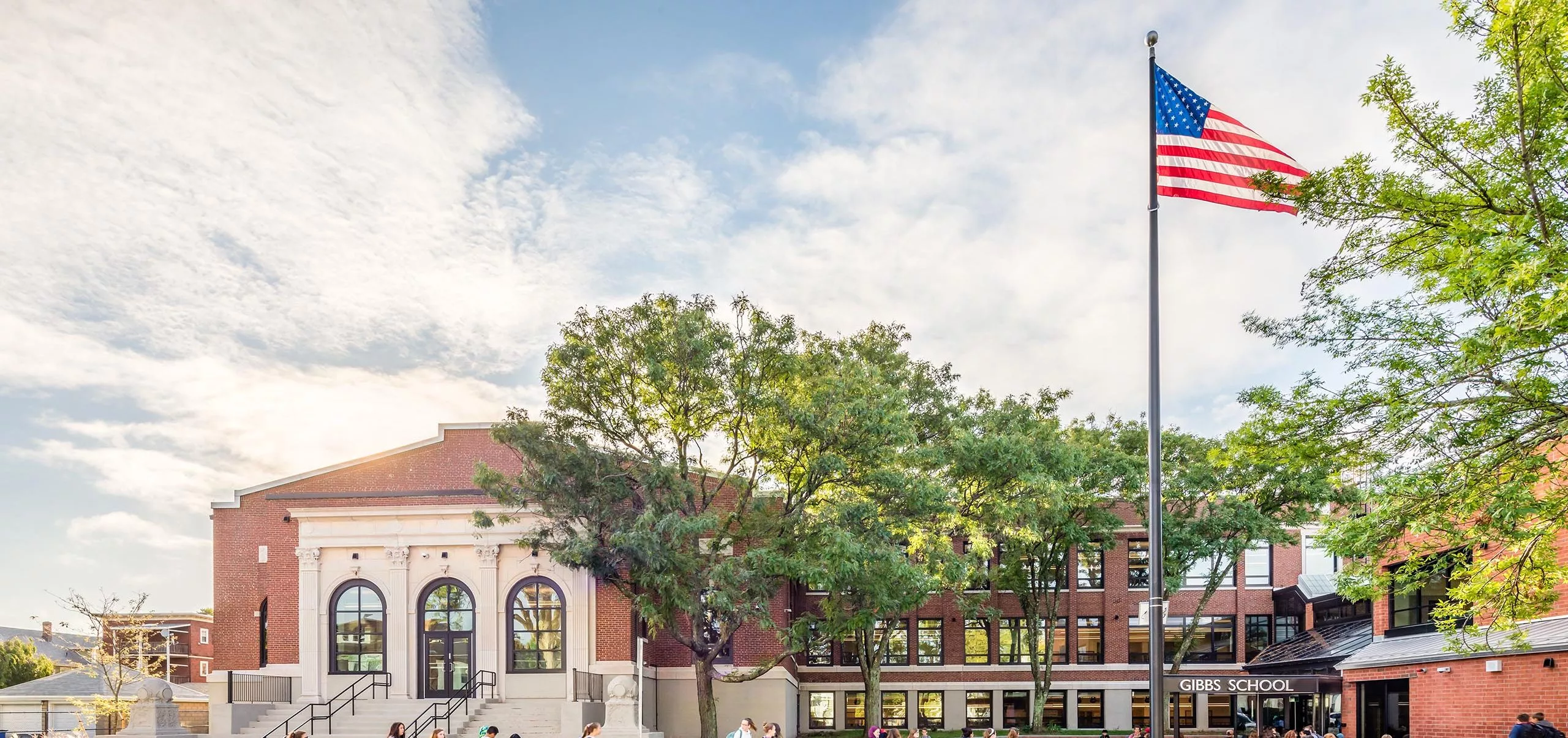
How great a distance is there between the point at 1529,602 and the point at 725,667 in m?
25.0

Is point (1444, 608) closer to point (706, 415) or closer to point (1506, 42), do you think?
point (1506, 42)

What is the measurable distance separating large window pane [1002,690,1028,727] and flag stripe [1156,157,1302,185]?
37008mm

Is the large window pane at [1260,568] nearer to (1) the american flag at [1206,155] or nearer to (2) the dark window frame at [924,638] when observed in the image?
(2) the dark window frame at [924,638]

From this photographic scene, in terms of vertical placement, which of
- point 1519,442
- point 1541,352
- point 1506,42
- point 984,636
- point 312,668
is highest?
point 1506,42

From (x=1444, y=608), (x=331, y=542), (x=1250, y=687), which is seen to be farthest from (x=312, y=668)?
(x=1444, y=608)

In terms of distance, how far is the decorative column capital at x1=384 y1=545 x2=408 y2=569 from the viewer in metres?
31.7

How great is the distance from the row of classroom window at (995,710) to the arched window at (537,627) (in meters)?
17.9

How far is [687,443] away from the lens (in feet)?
94.7

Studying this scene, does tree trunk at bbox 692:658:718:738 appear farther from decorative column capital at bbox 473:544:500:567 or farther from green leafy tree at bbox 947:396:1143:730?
green leafy tree at bbox 947:396:1143:730

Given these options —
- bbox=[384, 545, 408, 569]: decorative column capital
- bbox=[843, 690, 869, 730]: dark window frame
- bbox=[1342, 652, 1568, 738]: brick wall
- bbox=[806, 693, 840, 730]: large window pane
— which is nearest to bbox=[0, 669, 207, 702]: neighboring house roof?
bbox=[384, 545, 408, 569]: decorative column capital

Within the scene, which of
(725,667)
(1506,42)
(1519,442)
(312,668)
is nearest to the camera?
(1506,42)

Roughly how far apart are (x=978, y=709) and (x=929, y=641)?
11.5 feet

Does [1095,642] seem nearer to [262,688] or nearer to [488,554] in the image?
[488,554]

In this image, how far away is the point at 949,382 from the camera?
3584cm
